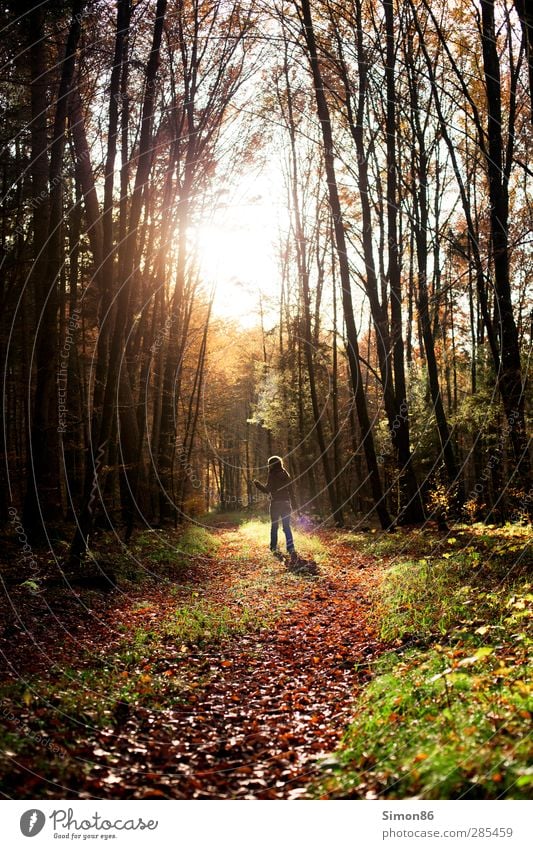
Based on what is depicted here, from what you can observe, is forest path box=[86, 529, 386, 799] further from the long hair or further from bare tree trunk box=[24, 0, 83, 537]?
bare tree trunk box=[24, 0, 83, 537]

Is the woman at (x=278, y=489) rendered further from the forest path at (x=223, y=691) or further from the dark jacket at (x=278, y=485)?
the forest path at (x=223, y=691)

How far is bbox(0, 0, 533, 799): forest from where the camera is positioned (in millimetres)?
4293

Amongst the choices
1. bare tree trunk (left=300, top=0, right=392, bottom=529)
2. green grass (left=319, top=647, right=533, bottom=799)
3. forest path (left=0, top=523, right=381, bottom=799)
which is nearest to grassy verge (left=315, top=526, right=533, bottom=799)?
green grass (left=319, top=647, right=533, bottom=799)

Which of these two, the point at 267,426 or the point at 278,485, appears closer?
the point at 278,485

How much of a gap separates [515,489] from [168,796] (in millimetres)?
10125

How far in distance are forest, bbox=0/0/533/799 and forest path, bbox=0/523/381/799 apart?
3 cm

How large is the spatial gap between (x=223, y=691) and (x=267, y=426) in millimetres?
21791

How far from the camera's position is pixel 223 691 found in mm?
5848

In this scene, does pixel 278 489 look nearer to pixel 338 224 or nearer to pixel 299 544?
pixel 299 544

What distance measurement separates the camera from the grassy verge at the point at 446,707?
3.31 m

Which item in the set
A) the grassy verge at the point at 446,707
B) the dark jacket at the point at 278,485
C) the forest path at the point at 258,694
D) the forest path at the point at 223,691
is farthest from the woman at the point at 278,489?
the grassy verge at the point at 446,707

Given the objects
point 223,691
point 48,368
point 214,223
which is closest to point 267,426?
point 214,223

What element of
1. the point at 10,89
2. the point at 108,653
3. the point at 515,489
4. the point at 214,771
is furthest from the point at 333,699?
the point at 10,89
